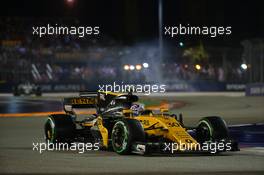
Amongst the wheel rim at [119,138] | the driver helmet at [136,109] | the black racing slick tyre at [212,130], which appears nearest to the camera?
the wheel rim at [119,138]

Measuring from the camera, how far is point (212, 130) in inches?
508

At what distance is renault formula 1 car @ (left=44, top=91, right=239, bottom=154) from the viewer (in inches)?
481

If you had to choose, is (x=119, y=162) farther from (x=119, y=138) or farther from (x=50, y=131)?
(x=50, y=131)

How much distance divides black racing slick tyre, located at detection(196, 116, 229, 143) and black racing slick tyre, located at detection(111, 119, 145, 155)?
137cm

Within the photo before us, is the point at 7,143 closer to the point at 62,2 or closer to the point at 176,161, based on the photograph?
the point at 176,161

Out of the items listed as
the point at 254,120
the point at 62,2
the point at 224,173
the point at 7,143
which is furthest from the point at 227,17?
the point at 224,173

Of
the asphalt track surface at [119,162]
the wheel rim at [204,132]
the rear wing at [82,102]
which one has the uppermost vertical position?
the rear wing at [82,102]

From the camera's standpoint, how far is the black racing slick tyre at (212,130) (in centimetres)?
1283

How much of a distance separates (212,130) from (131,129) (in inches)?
62.9
